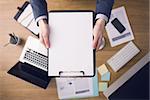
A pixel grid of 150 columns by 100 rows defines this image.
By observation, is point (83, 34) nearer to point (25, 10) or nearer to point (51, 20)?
point (51, 20)

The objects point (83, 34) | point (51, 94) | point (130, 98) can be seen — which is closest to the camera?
→ point (83, 34)

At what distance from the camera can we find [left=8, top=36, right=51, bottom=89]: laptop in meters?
1.54

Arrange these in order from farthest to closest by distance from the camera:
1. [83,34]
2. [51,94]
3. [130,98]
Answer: [51,94]
[130,98]
[83,34]

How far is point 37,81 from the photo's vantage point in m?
1.55

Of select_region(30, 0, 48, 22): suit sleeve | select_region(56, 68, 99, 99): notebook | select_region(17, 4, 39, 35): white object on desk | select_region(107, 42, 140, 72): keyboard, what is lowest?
select_region(56, 68, 99, 99): notebook

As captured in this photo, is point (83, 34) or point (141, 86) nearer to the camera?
point (83, 34)

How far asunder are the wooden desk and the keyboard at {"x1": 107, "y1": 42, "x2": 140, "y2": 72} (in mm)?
17

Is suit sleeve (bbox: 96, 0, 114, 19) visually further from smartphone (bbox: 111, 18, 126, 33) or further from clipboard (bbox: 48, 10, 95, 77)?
smartphone (bbox: 111, 18, 126, 33)

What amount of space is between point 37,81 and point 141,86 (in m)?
0.45

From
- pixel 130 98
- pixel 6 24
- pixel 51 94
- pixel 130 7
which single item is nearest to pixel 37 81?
pixel 51 94

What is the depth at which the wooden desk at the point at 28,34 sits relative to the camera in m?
1.58

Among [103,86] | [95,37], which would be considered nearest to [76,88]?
[103,86]

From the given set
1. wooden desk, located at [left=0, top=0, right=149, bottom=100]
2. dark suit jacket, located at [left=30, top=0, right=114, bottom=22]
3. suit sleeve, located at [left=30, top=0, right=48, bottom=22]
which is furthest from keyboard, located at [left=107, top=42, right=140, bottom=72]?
suit sleeve, located at [left=30, top=0, right=48, bottom=22]

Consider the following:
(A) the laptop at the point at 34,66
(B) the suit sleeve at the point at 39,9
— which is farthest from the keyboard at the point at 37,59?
(B) the suit sleeve at the point at 39,9
